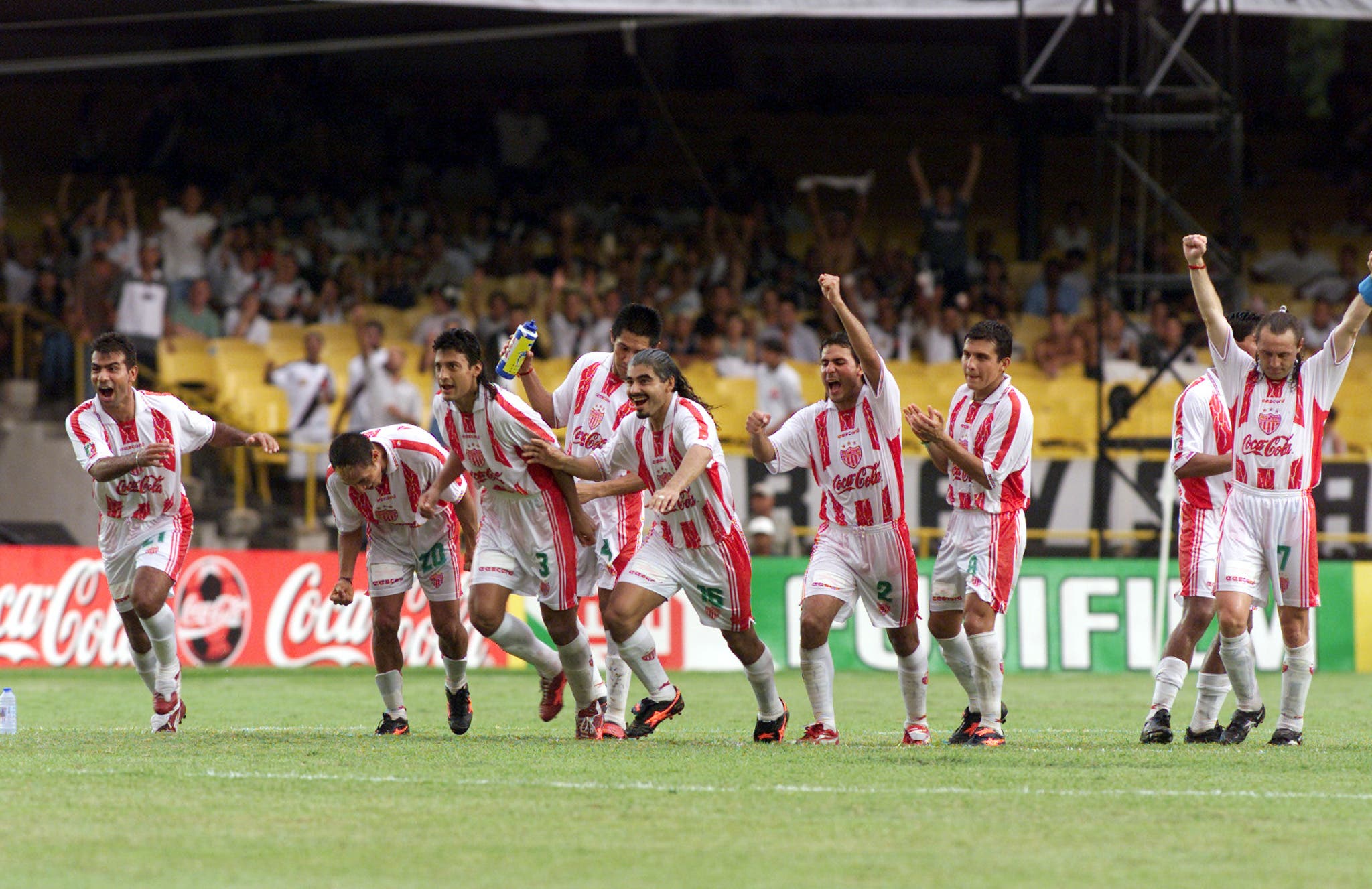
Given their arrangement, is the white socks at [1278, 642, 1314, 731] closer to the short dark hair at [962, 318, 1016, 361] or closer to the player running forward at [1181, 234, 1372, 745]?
the player running forward at [1181, 234, 1372, 745]

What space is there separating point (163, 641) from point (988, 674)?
5.02 meters

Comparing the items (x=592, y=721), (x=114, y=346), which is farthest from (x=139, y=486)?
(x=592, y=721)

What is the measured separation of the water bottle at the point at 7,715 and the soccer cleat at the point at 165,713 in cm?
80

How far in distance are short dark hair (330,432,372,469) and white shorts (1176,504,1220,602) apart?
472cm

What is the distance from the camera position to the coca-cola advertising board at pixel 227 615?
57.2 feet

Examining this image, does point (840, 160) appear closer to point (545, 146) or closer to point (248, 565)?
point (545, 146)

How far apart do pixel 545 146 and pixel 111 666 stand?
12.2 meters

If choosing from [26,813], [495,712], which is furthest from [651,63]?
[26,813]

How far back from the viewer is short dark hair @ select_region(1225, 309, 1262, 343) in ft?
35.5

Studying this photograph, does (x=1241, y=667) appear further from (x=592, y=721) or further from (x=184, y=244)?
(x=184, y=244)

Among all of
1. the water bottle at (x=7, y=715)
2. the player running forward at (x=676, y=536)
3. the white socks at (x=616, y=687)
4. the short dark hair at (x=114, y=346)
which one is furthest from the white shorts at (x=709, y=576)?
the water bottle at (x=7, y=715)

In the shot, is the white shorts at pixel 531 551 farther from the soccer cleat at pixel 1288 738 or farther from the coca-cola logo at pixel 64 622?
the coca-cola logo at pixel 64 622

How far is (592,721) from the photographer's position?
1109 cm

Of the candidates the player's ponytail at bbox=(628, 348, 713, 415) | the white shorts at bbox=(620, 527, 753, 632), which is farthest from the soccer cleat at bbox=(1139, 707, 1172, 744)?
the player's ponytail at bbox=(628, 348, 713, 415)
